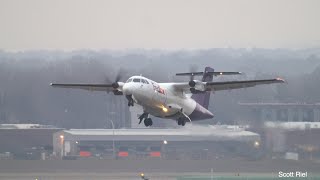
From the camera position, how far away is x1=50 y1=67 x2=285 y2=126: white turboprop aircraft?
5419cm

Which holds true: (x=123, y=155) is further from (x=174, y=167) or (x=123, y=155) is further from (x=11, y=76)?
(x=11, y=76)

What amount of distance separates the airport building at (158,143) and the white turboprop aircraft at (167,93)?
35.9ft

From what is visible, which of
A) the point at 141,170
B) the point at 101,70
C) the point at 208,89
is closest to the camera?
the point at 208,89

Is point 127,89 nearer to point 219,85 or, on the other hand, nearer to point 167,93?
point 167,93

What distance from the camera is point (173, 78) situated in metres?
80.1

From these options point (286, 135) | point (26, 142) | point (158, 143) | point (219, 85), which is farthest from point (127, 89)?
point (26, 142)

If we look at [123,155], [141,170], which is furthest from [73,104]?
[141,170]

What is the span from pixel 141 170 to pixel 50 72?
16.2 meters

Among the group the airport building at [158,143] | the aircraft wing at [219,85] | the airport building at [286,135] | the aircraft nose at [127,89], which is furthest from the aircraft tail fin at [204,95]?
the aircraft nose at [127,89]

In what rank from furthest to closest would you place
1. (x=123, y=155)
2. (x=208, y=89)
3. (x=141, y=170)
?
(x=123, y=155) → (x=141, y=170) → (x=208, y=89)

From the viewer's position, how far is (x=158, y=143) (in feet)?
257

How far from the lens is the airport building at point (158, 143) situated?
72500 millimetres

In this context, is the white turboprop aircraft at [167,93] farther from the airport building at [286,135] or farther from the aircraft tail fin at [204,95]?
the airport building at [286,135]

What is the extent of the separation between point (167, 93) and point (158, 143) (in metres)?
21.9
